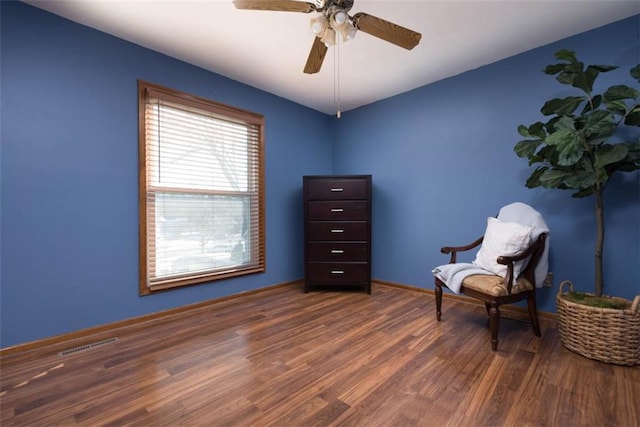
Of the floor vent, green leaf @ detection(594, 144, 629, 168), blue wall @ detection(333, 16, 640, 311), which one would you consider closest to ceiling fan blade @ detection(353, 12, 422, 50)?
green leaf @ detection(594, 144, 629, 168)

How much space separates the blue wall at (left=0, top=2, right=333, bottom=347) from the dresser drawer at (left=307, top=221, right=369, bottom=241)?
146cm

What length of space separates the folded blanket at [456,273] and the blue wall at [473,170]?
69 cm

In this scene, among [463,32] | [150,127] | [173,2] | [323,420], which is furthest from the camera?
[150,127]

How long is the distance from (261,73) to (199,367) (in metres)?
2.65

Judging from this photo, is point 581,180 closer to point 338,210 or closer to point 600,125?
point 600,125

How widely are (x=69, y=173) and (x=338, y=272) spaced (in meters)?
2.57

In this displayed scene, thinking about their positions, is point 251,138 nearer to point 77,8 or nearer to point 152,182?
point 152,182

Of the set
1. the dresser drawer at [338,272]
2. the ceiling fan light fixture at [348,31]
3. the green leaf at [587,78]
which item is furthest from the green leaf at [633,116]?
the dresser drawer at [338,272]

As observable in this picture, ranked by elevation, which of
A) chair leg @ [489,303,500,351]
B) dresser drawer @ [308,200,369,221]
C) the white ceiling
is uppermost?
the white ceiling

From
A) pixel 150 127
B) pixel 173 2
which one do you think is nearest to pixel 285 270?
pixel 150 127

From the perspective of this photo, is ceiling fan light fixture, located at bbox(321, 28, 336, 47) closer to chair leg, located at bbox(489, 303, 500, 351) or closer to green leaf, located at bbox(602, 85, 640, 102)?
green leaf, located at bbox(602, 85, 640, 102)

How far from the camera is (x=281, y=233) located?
3.37m

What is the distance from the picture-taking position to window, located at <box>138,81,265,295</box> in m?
2.34

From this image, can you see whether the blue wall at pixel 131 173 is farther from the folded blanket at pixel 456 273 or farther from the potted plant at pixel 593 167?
the folded blanket at pixel 456 273
